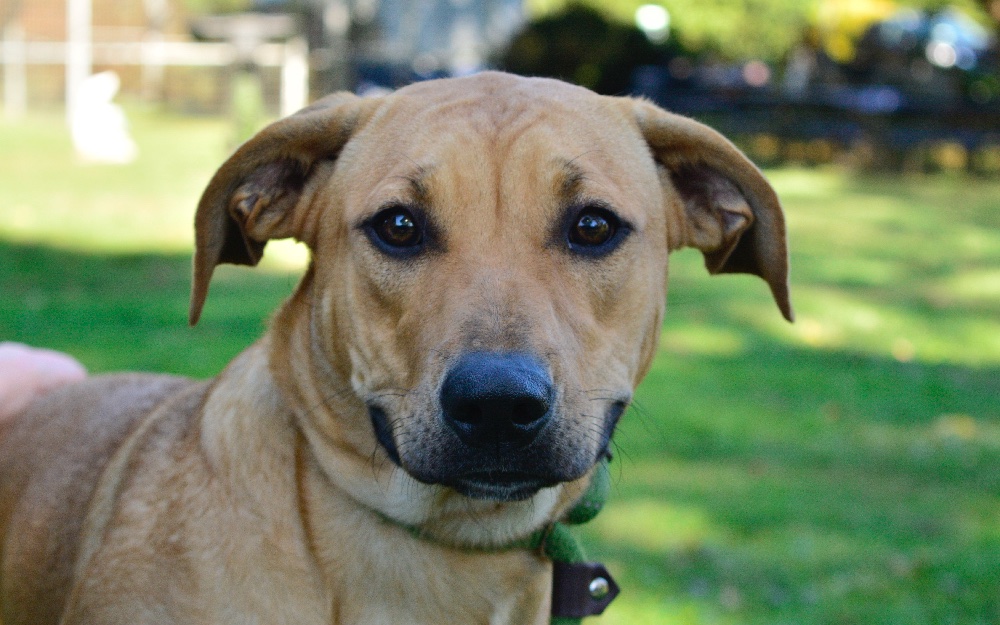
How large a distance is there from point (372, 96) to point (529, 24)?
72.3 ft

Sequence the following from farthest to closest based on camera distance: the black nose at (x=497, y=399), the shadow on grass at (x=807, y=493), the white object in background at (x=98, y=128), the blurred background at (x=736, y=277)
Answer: the white object in background at (x=98, y=128)
the blurred background at (x=736, y=277)
the shadow on grass at (x=807, y=493)
the black nose at (x=497, y=399)

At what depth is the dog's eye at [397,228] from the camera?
3006 mm

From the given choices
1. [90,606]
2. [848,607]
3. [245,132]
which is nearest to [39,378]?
[90,606]

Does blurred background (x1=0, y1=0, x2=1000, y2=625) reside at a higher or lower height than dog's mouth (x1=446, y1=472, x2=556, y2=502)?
lower

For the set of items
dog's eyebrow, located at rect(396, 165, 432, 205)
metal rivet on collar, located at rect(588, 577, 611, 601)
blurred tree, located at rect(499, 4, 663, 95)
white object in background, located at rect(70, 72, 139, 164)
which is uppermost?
dog's eyebrow, located at rect(396, 165, 432, 205)

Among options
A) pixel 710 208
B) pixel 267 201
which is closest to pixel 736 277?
pixel 710 208

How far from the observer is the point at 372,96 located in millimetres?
3387

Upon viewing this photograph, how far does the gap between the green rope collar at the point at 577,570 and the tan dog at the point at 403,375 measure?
0.23 feet

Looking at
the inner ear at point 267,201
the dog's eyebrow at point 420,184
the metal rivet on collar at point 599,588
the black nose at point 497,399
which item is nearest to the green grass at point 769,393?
the metal rivet on collar at point 599,588

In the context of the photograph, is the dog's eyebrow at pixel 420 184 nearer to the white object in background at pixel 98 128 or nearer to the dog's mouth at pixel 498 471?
the dog's mouth at pixel 498 471

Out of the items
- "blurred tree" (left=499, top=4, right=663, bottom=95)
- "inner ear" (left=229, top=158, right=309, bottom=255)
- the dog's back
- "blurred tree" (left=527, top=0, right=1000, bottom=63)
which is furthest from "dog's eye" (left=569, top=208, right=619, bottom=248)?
"blurred tree" (left=527, top=0, right=1000, bottom=63)

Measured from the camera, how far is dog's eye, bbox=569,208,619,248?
3049 millimetres

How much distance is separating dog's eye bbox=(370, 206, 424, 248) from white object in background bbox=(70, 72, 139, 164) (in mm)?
16730

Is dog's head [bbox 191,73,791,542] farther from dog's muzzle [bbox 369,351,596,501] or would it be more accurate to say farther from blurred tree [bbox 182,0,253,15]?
blurred tree [bbox 182,0,253,15]
